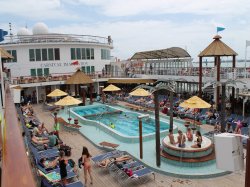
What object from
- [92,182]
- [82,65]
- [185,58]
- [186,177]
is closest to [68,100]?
[92,182]

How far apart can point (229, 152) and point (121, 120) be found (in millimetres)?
17717

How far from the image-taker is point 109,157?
1065 cm

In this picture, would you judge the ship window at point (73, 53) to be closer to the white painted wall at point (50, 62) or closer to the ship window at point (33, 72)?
the white painted wall at point (50, 62)

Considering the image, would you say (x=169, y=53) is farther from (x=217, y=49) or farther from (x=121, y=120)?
(x=121, y=120)

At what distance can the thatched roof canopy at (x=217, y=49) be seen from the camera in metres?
19.6

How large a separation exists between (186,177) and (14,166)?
345 inches

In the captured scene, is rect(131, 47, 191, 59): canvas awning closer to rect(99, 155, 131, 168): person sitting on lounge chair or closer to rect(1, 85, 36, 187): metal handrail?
rect(99, 155, 131, 168): person sitting on lounge chair

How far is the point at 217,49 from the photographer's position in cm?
1981

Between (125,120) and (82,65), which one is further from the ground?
(82,65)

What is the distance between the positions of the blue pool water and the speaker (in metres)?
13.6

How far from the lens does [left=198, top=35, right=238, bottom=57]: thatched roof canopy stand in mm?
19609

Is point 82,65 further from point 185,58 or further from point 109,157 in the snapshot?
point 109,157

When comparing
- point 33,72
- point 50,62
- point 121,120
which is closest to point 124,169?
point 121,120

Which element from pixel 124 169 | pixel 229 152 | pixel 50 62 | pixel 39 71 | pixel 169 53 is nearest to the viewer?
pixel 229 152
